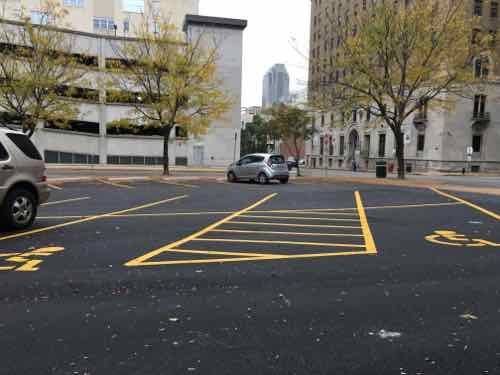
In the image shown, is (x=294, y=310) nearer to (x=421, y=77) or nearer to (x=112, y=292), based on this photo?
(x=112, y=292)

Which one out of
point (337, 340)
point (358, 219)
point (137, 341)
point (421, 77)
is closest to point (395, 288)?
point (337, 340)

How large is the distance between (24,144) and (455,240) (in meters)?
8.07

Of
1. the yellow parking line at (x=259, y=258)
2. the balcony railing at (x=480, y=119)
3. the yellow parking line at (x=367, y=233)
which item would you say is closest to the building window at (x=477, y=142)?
the balcony railing at (x=480, y=119)

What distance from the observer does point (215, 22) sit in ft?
153

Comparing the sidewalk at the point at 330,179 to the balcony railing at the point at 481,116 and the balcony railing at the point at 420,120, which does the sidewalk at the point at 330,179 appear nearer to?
the balcony railing at the point at 420,120

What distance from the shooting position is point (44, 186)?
8.05m

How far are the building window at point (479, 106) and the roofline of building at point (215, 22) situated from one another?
2892 cm

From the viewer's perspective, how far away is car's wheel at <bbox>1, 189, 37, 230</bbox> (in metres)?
7.27

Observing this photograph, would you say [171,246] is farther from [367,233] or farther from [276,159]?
[276,159]

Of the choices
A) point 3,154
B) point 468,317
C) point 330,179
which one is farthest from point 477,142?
point 3,154

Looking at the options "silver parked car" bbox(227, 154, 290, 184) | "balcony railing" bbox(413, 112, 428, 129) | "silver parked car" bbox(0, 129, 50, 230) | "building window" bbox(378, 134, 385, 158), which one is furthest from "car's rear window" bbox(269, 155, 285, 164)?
"building window" bbox(378, 134, 385, 158)

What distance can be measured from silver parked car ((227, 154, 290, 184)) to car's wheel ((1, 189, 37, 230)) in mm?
14503

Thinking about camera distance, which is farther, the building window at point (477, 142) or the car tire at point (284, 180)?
the building window at point (477, 142)

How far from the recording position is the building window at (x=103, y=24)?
1901 inches
